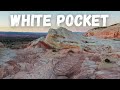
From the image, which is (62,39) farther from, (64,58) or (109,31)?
(109,31)

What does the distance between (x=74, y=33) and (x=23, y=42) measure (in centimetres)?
81

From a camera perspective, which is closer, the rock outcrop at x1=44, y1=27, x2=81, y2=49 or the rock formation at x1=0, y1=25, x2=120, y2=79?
the rock formation at x1=0, y1=25, x2=120, y2=79

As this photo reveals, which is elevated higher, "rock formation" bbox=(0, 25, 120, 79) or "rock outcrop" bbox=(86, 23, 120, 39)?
"rock outcrop" bbox=(86, 23, 120, 39)

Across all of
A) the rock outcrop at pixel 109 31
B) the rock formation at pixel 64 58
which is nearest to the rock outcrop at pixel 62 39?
the rock formation at pixel 64 58

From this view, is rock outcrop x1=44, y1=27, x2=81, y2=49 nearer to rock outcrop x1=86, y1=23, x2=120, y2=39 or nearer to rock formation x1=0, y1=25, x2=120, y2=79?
rock formation x1=0, y1=25, x2=120, y2=79

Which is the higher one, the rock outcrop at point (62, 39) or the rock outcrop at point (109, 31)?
the rock outcrop at point (109, 31)

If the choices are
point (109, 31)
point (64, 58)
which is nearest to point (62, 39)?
point (64, 58)

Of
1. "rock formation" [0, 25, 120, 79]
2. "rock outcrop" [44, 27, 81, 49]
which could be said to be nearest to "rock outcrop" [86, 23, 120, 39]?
"rock formation" [0, 25, 120, 79]

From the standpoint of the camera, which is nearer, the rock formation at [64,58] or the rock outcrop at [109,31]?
the rock formation at [64,58]

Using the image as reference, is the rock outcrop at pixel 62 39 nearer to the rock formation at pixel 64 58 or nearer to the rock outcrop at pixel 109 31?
the rock formation at pixel 64 58

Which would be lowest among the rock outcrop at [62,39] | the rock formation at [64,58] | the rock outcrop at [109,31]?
the rock formation at [64,58]

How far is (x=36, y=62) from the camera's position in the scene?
4.98 metres
